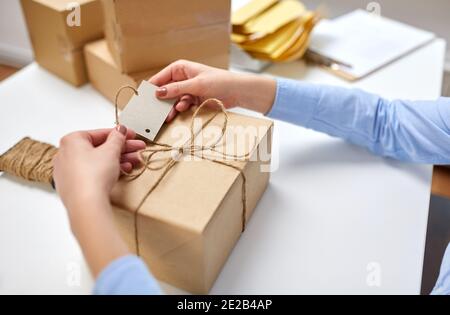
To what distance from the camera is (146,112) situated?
0.75 m

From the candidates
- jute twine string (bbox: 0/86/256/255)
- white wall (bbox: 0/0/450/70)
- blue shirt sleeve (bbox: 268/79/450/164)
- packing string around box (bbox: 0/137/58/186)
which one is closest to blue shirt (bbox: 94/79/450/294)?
blue shirt sleeve (bbox: 268/79/450/164)

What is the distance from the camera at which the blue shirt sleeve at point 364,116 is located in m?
0.86

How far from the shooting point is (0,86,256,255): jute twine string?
→ 0.66 metres

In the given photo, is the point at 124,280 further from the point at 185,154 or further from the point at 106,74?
the point at 106,74

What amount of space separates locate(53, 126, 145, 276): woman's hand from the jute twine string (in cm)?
3

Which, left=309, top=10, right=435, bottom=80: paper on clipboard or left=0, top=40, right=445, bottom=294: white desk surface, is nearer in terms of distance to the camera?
left=0, top=40, right=445, bottom=294: white desk surface

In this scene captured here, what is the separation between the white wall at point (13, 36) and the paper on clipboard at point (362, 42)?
4.36 ft

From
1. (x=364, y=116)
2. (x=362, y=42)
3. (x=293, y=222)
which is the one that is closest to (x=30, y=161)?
(x=293, y=222)

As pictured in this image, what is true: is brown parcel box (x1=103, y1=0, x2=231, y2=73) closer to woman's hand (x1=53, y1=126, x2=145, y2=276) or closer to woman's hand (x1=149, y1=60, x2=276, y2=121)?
woman's hand (x1=149, y1=60, x2=276, y2=121)

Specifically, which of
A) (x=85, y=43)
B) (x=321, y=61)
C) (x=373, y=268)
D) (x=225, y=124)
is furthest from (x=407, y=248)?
(x=85, y=43)

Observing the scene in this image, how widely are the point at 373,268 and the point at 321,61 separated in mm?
633

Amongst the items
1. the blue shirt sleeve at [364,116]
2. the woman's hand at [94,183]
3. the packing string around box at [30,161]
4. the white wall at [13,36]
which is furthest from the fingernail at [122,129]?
the white wall at [13,36]

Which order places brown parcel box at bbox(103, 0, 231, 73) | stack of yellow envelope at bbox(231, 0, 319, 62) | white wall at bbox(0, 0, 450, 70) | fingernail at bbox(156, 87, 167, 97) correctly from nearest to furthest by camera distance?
fingernail at bbox(156, 87, 167, 97)
brown parcel box at bbox(103, 0, 231, 73)
stack of yellow envelope at bbox(231, 0, 319, 62)
white wall at bbox(0, 0, 450, 70)
